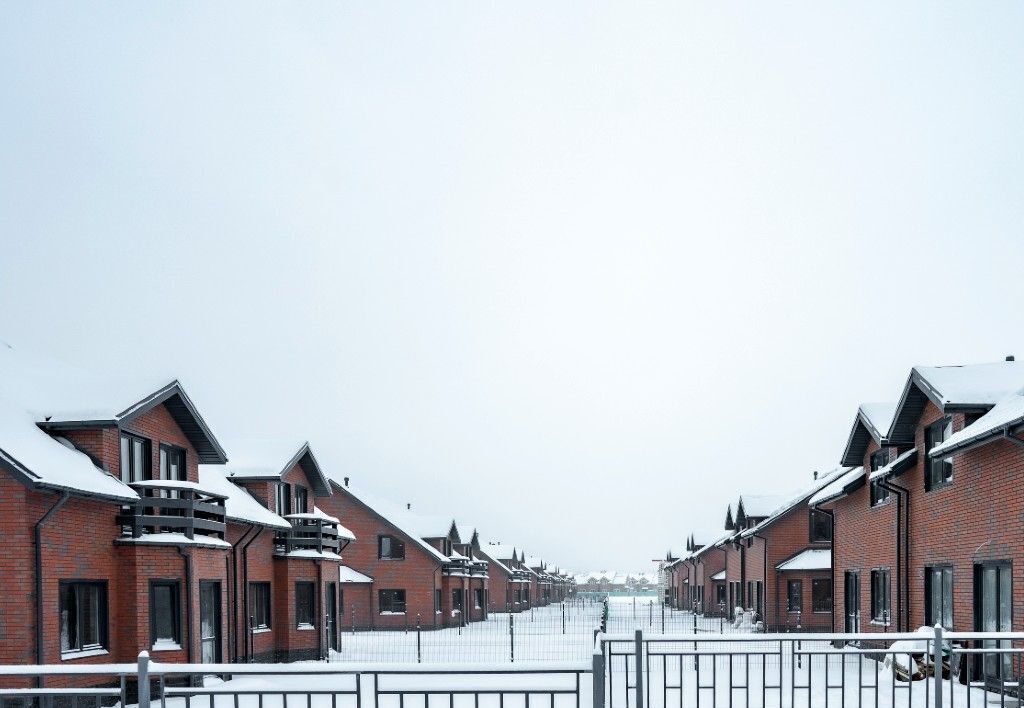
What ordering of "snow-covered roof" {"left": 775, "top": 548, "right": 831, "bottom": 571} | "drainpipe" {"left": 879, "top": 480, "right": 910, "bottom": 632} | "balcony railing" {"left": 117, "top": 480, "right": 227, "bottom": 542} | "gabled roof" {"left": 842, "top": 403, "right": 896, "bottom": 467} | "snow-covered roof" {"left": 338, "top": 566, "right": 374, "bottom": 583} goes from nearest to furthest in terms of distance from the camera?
"balcony railing" {"left": 117, "top": 480, "right": 227, "bottom": 542} → "drainpipe" {"left": 879, "top": 480, "right": 910, "bottom": 632} → "gabled roof" {"left": 842, "top": 403, "right": 896, "bottom": 467} → "snow-covered roof" {"left": 775, "top": 548, "right": 831, "bottom": 571} → "snow-covered roof" {"left": 338, "top": 566, "right": 374, "bottom": 583}

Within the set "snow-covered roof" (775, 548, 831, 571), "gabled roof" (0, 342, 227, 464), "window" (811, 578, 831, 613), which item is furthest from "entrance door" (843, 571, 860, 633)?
"gabled roof" (0, 342, 227, 464)

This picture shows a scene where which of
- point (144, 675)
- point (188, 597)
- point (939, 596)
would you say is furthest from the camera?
point (939, 596)

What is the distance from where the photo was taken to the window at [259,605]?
24047 millimetres

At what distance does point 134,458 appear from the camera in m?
18.3

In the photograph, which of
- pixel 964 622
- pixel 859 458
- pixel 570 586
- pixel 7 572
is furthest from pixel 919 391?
pixel 570 586

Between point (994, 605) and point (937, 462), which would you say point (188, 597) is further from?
point (937, 462)

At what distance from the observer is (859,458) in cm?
2434

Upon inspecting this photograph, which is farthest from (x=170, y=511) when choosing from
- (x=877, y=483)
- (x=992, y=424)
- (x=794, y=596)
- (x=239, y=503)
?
(x=794, y=596)

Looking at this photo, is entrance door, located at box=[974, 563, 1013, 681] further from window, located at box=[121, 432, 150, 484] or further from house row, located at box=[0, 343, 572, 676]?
window, located at box=[121, 432, 150, 484]

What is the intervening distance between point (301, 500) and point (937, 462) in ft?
58.2

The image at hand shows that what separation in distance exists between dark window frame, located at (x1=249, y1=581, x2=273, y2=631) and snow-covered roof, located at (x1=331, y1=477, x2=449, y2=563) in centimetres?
1664

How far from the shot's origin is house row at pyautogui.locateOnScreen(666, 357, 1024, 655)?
14883mm

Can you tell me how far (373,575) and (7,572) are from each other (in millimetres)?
29838

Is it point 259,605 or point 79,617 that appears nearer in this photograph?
point 79,617
